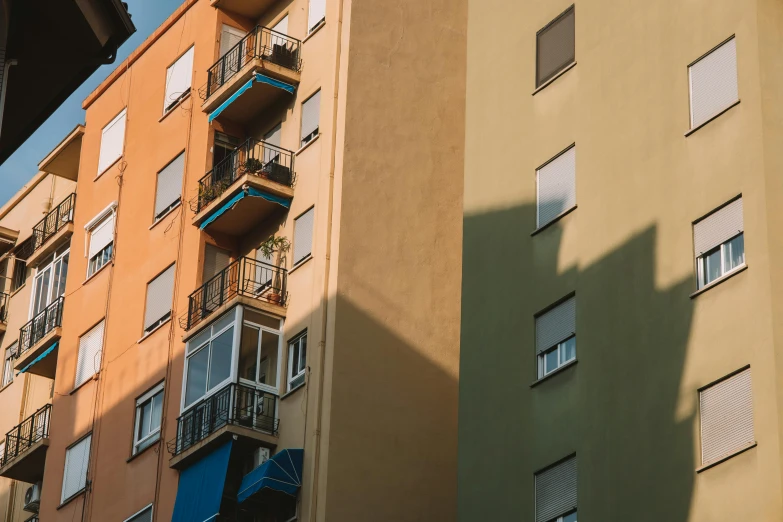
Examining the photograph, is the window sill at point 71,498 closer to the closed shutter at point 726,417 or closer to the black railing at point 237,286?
the black railing at point 237,286

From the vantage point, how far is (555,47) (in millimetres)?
29469

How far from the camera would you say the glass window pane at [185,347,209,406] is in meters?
34.2

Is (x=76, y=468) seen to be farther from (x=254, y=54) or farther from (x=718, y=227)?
(x=718, y=227)

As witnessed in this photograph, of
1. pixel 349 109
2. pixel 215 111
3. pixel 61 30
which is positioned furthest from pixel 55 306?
pixel 61 30

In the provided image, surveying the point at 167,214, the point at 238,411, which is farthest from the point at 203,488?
the point at 167,214

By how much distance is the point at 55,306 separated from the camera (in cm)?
4372

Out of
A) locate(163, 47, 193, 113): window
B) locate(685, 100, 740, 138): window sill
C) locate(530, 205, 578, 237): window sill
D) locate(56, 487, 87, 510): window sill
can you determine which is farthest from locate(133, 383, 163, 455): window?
locate(685, 100, 740, 138): window sill

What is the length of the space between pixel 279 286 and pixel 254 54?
6379 millimetres

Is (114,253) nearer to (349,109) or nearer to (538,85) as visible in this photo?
(349,109)

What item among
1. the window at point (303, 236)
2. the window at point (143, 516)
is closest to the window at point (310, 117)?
the window at point (303, 236)

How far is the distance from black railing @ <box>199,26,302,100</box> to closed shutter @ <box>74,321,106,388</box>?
7.18 metres

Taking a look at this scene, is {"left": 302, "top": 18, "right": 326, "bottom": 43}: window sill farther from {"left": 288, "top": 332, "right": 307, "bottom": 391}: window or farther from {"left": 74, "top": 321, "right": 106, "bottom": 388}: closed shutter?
{"left": 74, "top": 321, "right": 106, "bottom": 388}: closed shutter

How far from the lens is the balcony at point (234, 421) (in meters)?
32.4

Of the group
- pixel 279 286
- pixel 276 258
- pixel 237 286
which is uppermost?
pixel 276 258
